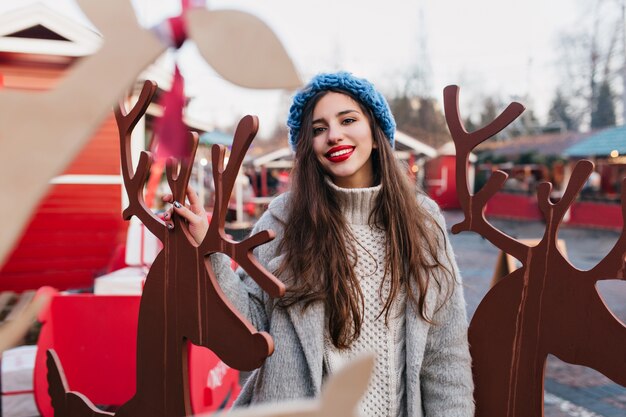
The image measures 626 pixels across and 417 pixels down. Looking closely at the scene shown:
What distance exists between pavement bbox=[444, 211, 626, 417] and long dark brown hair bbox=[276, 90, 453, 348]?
28 centimetres

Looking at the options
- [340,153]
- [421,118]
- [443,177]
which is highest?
[421,118]

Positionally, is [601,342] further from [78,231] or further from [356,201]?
[78,231]

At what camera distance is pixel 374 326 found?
1492 millimetres

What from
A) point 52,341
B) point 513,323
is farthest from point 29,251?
point 513,323

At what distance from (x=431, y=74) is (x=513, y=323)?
2280 centimetres

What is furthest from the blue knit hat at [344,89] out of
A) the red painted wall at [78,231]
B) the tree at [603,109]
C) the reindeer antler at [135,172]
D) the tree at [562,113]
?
the tree at [562,113]

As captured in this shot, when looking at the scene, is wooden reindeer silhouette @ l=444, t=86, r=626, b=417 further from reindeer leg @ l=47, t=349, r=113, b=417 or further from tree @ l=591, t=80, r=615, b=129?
tree @ l=591, t=80, r=615, b=129

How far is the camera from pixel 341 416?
0.50 m

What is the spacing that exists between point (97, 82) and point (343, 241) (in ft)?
3.57

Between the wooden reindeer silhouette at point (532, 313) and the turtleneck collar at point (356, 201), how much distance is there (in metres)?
0.26

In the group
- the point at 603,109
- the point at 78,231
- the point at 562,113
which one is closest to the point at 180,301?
the point at 78,231

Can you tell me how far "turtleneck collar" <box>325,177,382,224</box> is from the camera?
159 centimetres

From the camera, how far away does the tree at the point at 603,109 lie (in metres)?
22.5

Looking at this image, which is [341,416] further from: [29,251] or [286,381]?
[29,251]
